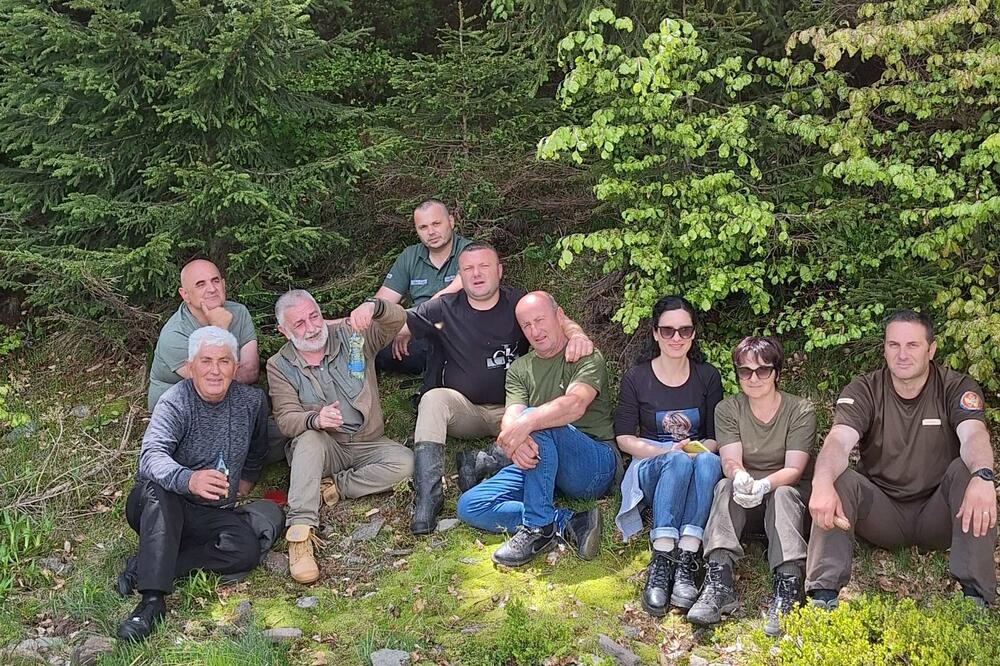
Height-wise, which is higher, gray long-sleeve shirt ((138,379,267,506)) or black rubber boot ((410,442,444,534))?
gray long-sleeve shirt ((138,379,267,506))

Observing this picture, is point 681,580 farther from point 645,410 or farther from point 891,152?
point 891,152

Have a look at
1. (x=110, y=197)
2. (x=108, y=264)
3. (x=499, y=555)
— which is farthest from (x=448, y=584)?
(x=110, y=197)

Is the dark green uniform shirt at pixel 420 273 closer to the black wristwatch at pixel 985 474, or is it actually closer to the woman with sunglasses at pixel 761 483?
the woman with sunglasses at pixel 761 483

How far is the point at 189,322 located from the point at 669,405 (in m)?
3.09

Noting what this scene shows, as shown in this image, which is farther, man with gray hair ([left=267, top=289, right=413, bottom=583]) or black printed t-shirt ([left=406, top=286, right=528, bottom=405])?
black printed t-shirt ([left=406, top=286, right=528, bottom=405])

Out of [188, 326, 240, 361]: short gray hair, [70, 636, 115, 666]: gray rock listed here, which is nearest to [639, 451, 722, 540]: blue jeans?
[188, 326, 240, 361]: short gray hair

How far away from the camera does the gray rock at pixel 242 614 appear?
4.52 m

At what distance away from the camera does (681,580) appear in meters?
4.45

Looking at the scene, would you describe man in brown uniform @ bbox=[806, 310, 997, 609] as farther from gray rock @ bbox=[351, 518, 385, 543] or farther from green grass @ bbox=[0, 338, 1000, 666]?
gray rock @ bbox=[351, 518, 385, 543]

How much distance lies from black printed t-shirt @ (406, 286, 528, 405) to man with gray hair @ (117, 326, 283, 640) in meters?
1.24

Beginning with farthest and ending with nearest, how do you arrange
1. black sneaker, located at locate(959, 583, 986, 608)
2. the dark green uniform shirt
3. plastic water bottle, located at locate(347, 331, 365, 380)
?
the dark green uniform shirt, plastic water bottle, located at locate(347, 331, 365, 380), black sneaker, located at locate(959, 583, 986, 608)

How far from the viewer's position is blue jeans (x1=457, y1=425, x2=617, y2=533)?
195 inches

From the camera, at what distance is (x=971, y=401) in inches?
171

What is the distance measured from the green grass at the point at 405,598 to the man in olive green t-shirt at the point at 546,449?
0.46 ft
